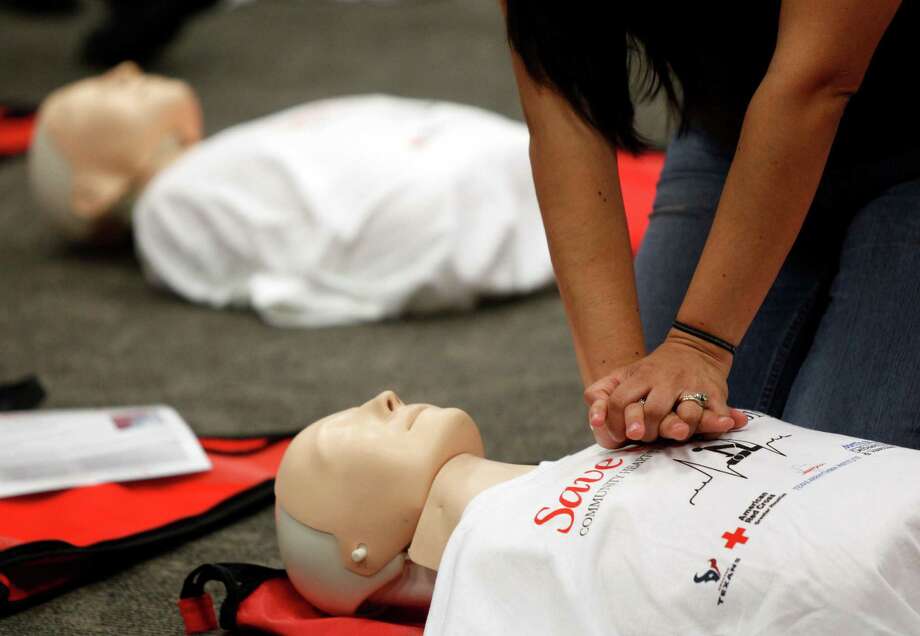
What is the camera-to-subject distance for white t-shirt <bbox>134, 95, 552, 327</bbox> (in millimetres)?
2293

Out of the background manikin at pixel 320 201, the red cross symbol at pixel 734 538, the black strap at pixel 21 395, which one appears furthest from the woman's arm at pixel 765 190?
the background manikin at pixel 320 201

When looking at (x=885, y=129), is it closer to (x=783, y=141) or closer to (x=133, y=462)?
(x=783, y=141)

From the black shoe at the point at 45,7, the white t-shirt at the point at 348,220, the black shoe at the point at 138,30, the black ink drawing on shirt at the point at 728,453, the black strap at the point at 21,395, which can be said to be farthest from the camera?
the black shoe at the point at 45,7

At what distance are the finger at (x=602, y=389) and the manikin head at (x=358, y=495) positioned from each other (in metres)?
0.18

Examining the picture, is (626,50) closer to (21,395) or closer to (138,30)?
(21,395)

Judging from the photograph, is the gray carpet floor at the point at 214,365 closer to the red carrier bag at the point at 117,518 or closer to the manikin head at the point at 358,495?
the red carrier bag at the point at 117,518

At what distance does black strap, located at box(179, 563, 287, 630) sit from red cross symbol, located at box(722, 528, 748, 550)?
52cm

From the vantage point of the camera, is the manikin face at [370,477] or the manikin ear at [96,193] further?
the manikin ear at [96,193]

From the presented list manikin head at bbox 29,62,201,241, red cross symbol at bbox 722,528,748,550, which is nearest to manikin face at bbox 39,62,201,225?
manikin head at bbox 29,62,201,241

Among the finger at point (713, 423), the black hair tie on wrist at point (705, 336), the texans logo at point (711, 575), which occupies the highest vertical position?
the black hair tie on wrist at point (705, 336)

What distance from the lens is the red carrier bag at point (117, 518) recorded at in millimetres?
1316

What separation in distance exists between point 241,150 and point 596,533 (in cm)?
166

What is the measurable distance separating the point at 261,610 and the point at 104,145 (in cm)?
159

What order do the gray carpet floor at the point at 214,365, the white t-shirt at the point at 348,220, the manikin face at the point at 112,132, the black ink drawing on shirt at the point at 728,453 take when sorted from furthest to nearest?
the manikin face at the point at 112,132 < the white t-shirt at the point at 348,220 < the gray carpet floor at the point at 214,365 < the black ink drawing on shirt at the point at 728,453
